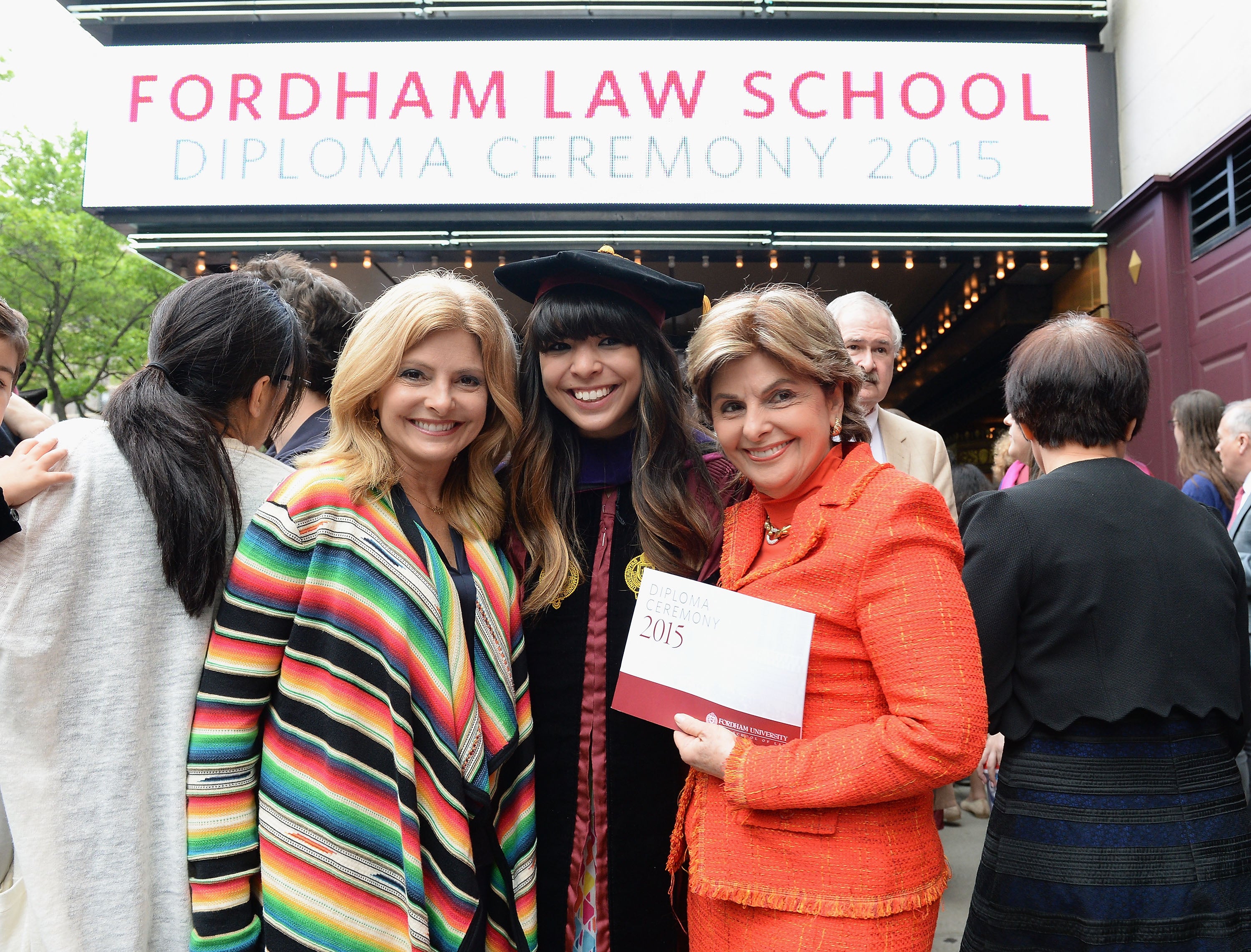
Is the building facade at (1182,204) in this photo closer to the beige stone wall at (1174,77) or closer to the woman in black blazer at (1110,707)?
the beige stone wall at (1174,77)

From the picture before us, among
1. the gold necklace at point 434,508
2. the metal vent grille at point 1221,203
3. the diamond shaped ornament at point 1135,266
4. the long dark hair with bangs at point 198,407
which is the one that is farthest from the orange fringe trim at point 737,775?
the diamond shaped ornament at point 1135,266

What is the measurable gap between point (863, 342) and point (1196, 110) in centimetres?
A: 458

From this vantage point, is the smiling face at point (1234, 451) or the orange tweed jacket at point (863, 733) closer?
the orange tweed jacket at point (863, 733)

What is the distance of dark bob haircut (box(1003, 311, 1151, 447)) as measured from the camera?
1.88 metres

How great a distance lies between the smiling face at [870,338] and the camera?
3.04 meters

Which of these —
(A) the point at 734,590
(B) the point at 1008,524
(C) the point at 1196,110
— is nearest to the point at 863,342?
(B) the point at 1008,524

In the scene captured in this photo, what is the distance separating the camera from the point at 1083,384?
188 cm

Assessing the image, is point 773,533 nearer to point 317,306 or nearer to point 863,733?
point 863,733

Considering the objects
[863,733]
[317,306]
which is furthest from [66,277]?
[863,733]

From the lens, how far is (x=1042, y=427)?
1969mm

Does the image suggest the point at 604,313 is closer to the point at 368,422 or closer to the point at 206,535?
the point at 368,422

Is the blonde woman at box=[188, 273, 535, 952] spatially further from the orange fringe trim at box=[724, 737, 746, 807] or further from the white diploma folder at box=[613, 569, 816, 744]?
the orange fringe trim at box=[724, 737, 746, 807]

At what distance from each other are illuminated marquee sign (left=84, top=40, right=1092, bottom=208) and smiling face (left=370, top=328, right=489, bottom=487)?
4916 millimetres

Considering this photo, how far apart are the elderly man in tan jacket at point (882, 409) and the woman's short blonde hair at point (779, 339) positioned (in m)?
1.36
